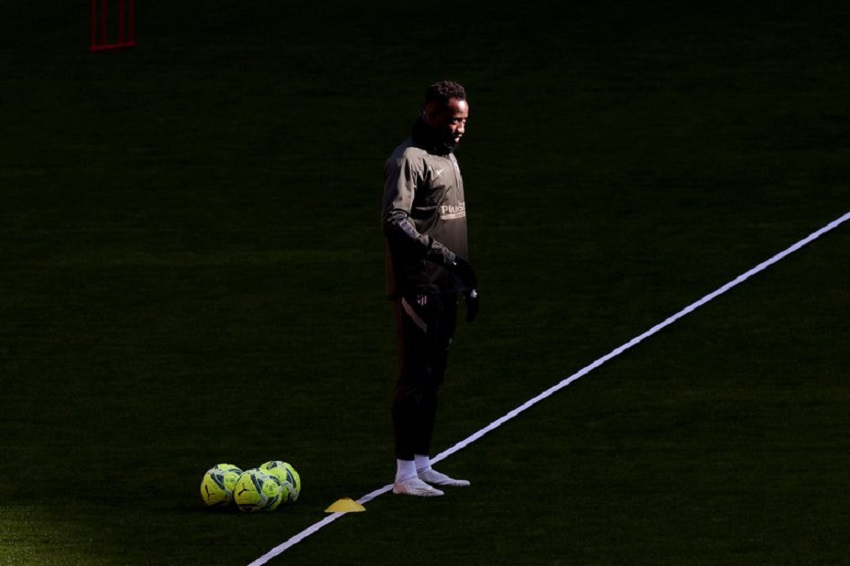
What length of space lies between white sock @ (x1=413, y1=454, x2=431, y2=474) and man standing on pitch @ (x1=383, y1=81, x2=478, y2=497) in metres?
0.18

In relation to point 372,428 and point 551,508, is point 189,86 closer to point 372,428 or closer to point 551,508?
point 372,428

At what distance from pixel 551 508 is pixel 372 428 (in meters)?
2.34

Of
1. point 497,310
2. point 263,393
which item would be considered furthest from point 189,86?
point 263,393

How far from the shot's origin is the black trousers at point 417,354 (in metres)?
9.49

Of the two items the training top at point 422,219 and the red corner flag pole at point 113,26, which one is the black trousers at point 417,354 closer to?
the training top at point 422,219

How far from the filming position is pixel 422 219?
9492mm

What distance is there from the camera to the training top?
929cm

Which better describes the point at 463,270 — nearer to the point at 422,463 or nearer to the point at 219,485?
the point at 422,463

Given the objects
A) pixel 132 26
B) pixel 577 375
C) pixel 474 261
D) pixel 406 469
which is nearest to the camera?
pixel 406 469

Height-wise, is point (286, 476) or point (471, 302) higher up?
point (471, 302)

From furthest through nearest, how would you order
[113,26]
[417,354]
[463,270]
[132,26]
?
[113,26] → [132,26] → [417,354] → [463,270]

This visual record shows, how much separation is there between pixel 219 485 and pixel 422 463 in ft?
3.58

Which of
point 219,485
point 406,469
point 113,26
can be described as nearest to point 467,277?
point 406,469

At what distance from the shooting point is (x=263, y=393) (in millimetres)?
12664
